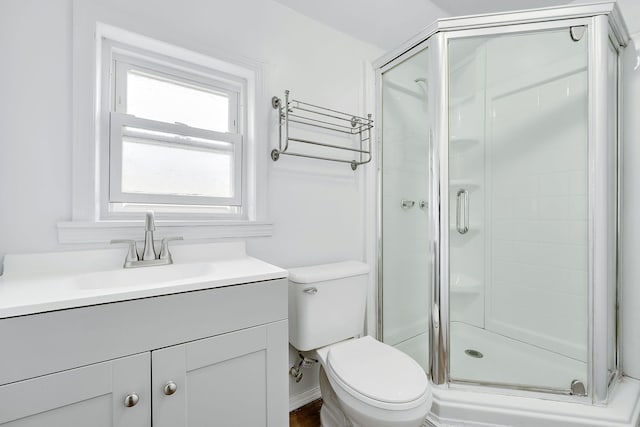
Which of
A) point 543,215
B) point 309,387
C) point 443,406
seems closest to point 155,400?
point 309,387

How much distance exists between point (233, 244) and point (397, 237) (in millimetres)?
996

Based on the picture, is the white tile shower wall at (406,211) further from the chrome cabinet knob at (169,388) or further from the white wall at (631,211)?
the chrome cabinet knob at (169,388)

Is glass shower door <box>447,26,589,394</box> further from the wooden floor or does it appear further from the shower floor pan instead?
the wooden floor

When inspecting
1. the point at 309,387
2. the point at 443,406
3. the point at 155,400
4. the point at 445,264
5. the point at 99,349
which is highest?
the point at 445,264

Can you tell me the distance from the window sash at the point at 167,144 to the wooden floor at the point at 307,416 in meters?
1.17

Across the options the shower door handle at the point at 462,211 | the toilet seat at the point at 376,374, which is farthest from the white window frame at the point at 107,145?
the shower door handle at the point at 462,211

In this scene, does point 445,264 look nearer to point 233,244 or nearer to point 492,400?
point 492,400

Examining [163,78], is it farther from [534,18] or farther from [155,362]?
[534,18]

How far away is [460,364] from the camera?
1.46 metres

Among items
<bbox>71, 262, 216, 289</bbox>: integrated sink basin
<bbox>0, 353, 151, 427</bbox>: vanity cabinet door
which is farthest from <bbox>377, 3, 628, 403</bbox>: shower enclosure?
<bbox>0, 353, 151, 427</bbox>: vanity cabinet door

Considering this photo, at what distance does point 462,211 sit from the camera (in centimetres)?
185

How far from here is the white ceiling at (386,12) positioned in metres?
1.62

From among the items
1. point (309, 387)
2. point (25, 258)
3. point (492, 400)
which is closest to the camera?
point (25, 258)

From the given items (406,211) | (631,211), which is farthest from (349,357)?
(631,211)
